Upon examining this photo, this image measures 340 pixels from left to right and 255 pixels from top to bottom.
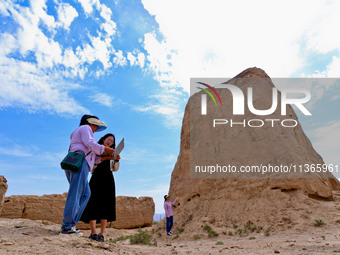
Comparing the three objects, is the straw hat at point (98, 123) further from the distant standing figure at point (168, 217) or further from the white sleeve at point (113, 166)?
the distant standing figure at point (168, 217)

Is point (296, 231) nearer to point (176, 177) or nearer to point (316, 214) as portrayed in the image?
point (316, 214)

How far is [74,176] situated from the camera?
355 cm

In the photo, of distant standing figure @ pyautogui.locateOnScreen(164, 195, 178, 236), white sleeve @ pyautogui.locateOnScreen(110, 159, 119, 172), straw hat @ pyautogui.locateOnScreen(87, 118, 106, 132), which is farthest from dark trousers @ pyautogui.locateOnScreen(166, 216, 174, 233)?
straw hat @ pyautogui.locateOnScreen(87, 118, 106, 132)

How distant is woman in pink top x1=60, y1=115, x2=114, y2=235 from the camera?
3490 mm

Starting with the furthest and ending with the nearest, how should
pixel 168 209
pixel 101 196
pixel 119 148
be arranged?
pixel 168 209 < pixel 101 196 < pixel 119 148

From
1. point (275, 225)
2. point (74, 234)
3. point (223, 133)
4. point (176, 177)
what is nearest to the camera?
point (74, 234)

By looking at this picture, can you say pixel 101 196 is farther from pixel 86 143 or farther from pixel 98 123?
pixel 98 123

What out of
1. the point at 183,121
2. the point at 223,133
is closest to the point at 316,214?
the point at 223,133

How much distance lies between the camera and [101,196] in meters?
3.92

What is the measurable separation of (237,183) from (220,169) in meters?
0.77

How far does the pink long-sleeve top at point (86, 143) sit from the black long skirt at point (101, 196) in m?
0.26

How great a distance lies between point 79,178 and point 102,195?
1.73 feet

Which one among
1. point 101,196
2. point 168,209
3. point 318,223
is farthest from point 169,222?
point 101,196
